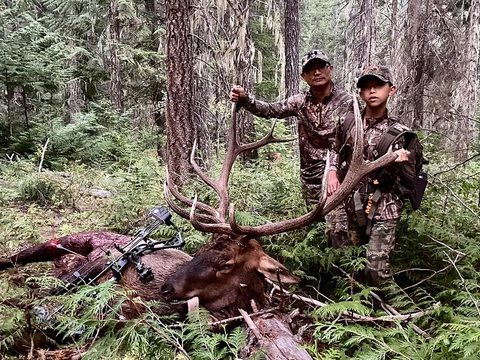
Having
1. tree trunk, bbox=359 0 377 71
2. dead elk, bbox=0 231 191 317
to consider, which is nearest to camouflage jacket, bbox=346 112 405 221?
dead elk, bbox=0 231 191 317

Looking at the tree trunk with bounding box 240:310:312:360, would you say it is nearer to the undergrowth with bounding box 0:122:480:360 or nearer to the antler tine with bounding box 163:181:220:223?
the undergrowth with bounding box 0:122:480:360

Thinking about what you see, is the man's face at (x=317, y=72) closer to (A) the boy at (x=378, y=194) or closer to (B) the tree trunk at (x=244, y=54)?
(A) the boy at (x=378, y=194)

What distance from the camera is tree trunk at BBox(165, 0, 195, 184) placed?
5.50 meters

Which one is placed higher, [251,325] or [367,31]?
[367,31]

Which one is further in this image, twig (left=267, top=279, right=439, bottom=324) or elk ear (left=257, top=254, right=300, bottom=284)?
elk ear (left=257, top=254, right=300, bottom=284)

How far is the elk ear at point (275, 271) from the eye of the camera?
310cm

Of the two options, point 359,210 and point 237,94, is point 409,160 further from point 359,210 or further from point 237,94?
point 237,94

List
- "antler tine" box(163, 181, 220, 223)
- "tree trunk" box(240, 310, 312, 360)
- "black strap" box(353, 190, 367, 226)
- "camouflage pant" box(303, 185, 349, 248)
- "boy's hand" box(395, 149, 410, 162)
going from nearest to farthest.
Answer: "tree trunk" box(240, 310, 312, 360) < "boy's hand" box(395, 149, 410, 162) < "black strap" box(353, 190, 367, 226) < "antler tine" box(163, 181, 220, 223) < "camouflage pant" box(303, 185, 349, 248)

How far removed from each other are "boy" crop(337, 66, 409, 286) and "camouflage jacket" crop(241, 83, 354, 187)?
93 centimetres

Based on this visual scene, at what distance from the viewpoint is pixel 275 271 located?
3137 mm

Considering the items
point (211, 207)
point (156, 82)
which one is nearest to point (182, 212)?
point (211, 207)

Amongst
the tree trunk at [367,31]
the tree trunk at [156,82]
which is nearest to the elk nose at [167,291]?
the tree trunk at [156,82]

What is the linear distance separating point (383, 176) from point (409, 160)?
0.24 metres

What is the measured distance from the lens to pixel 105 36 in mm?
14641
